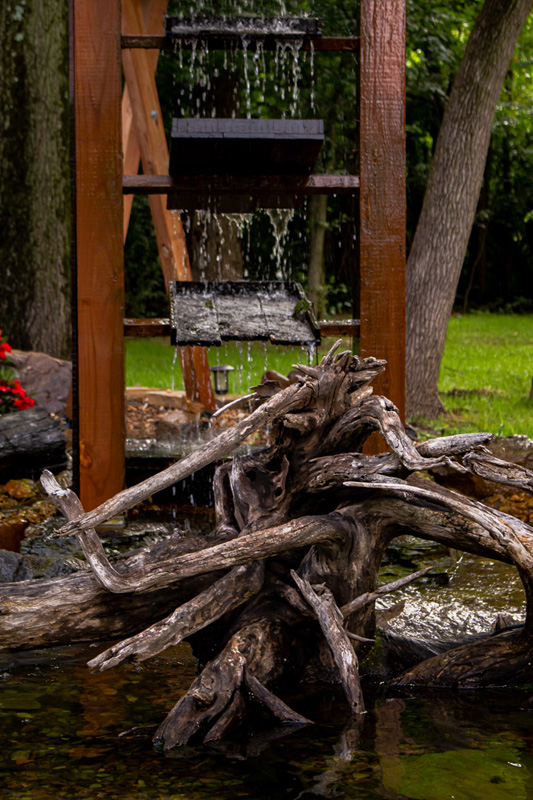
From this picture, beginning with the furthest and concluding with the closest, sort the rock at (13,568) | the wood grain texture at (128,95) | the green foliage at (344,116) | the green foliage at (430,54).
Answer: the green foliage at (430,54)
the green foliage at (344,116)
the wood grain texture at (128,95)
the rock at (13,568)

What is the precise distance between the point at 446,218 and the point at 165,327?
17.6ft

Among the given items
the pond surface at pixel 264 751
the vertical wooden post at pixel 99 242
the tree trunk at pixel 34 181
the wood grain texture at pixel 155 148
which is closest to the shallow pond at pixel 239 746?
the pond surface at pixel 264 751

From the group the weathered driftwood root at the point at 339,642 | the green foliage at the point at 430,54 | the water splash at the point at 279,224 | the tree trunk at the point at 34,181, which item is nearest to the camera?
the weathered driftwood root at the point at 339,642

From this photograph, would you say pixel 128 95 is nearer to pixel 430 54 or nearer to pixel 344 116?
pixel 344 116

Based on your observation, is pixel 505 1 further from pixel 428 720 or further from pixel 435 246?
pixel 428 720

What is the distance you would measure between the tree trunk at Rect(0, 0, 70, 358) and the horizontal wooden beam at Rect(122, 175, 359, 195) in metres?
6.38

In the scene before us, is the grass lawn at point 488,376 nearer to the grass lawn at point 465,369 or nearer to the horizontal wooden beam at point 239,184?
the grass lawn at point 465,369

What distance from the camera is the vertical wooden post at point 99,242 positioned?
5375 millimetres

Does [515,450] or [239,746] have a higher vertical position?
[515,450]

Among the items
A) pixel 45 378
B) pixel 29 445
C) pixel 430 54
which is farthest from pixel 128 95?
pixel 430 54

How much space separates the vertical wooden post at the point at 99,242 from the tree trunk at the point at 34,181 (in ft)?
20.5

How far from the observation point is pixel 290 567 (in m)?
3.99

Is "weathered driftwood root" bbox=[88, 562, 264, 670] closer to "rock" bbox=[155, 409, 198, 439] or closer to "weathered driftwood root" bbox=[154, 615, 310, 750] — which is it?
"weathered driftwood root" bbox=[154, 615, 310, 750]

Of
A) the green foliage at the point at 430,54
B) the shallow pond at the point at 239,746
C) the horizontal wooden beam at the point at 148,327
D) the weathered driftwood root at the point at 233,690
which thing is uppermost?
the green foliage at the point at 430,54
